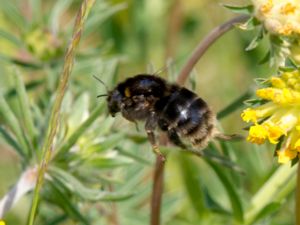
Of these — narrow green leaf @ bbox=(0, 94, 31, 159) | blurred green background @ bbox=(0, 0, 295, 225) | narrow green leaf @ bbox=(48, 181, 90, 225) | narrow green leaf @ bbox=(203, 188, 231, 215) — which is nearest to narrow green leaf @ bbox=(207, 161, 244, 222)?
blurred green background @ bbox=(0, 0, 295, 225)

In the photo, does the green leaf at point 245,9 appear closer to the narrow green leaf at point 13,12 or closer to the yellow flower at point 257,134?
the yellow flower at point 257,134

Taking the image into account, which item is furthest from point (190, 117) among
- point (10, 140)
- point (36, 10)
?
point (36, 10)

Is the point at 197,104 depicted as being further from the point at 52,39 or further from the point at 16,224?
the point at 16,224

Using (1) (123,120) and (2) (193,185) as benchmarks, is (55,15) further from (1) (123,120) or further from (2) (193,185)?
(2) (193,185)

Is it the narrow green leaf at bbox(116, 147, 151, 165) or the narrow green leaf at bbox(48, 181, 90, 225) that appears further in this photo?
the narrow green leaf at bbox(116, 147, 151, 165)

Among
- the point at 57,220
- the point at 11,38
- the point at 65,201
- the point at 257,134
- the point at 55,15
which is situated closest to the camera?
the point at 257,134

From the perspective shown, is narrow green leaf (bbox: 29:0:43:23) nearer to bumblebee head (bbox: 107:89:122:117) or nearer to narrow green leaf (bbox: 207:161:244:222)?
bumblebee head (bbox: 107:89:122:117)

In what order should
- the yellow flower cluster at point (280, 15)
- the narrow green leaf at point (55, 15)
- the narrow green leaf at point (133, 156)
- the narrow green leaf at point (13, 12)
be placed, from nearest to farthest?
the yellow flower cluster at point (280, 15), the narrow green leaf at point (133, 156), the narrow green leaf at point (13, 12), the narrow green leaf at point (55, 15)

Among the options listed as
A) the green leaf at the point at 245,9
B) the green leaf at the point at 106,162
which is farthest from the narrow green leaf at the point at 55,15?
the green leaf at the point at 245,9
